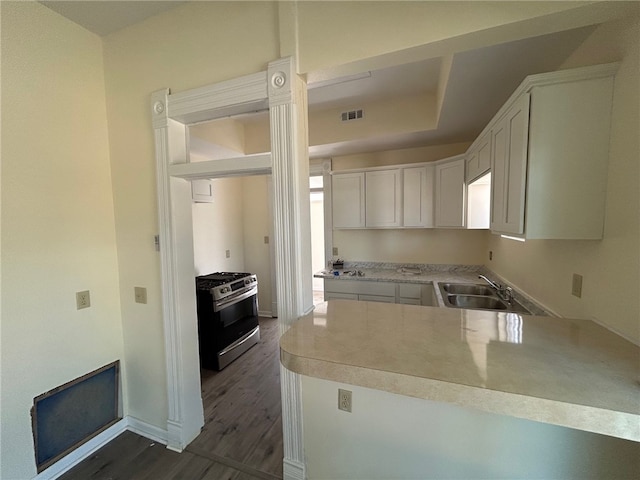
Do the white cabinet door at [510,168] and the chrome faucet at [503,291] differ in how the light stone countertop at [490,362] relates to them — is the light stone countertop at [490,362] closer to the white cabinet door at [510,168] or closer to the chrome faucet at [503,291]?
the white cabinet door at [510,168]

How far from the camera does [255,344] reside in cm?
353

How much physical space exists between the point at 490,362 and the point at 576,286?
38.3 inches

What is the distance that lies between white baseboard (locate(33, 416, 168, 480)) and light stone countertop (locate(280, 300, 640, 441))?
1.78m

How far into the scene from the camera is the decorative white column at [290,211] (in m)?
1.42

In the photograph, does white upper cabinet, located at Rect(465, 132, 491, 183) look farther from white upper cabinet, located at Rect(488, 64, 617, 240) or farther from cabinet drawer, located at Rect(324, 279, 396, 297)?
cabinet drawer, located at Rect(324, 279, 396, 297)

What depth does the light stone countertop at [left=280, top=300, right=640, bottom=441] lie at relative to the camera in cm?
72

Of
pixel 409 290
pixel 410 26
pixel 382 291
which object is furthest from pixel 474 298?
pixel 410 26

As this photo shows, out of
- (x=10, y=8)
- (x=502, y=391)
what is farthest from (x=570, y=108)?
(x=10, y=8)

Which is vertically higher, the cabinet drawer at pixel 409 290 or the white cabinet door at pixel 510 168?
the white cabinet door at pixel 510 168

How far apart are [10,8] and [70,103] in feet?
1.65

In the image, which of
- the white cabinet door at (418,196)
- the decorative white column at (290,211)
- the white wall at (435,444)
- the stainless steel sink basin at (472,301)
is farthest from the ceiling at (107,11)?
the stainless steel sink basin at (472,301)

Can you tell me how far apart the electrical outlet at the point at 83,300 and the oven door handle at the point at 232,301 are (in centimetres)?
112

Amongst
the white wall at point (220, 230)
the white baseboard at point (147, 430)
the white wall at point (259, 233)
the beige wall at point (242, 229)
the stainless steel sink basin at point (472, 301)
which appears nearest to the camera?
the white baseboard at point (147, 430)

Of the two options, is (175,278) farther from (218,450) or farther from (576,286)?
(576,286)
